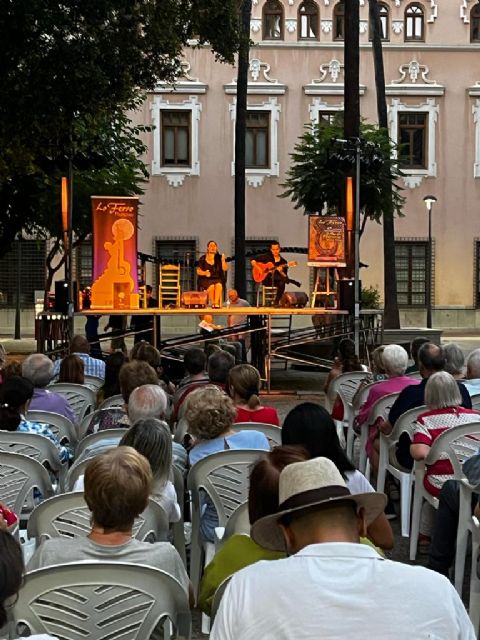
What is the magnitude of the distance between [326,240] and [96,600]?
13.9m

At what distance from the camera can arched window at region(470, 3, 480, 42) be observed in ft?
119

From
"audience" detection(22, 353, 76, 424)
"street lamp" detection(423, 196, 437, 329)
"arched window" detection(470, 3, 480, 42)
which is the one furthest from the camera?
"arched window" detection(470, 3, 480, 42)

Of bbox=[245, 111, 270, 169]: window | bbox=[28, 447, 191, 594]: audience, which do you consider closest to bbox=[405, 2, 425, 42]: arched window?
bbox=[245, 111, 270, 169]: window

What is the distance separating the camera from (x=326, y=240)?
16969 mm

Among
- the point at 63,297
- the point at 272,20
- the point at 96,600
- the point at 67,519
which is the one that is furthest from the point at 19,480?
the point at 272,20

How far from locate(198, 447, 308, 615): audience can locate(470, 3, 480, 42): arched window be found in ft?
114

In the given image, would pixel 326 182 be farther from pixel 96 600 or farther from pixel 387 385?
pixel 96 600

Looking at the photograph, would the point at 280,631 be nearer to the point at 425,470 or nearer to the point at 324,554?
the point at 324,554

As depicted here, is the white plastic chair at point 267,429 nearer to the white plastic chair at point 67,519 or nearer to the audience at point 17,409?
the audience at point 17,409

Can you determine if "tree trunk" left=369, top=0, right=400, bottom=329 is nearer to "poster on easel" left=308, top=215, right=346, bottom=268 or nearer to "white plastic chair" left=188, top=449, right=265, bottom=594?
"poster on easel" left=308, top=215, right=346, bottom=268

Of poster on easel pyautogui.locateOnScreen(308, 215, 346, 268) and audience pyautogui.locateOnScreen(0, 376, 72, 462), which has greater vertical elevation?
poster on easel pyautogui.locateOnScreen(308, 215, 346, 268)

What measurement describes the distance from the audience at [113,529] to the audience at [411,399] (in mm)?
3476

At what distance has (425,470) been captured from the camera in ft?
20.6

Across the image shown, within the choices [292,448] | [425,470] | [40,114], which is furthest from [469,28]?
[292,448]
